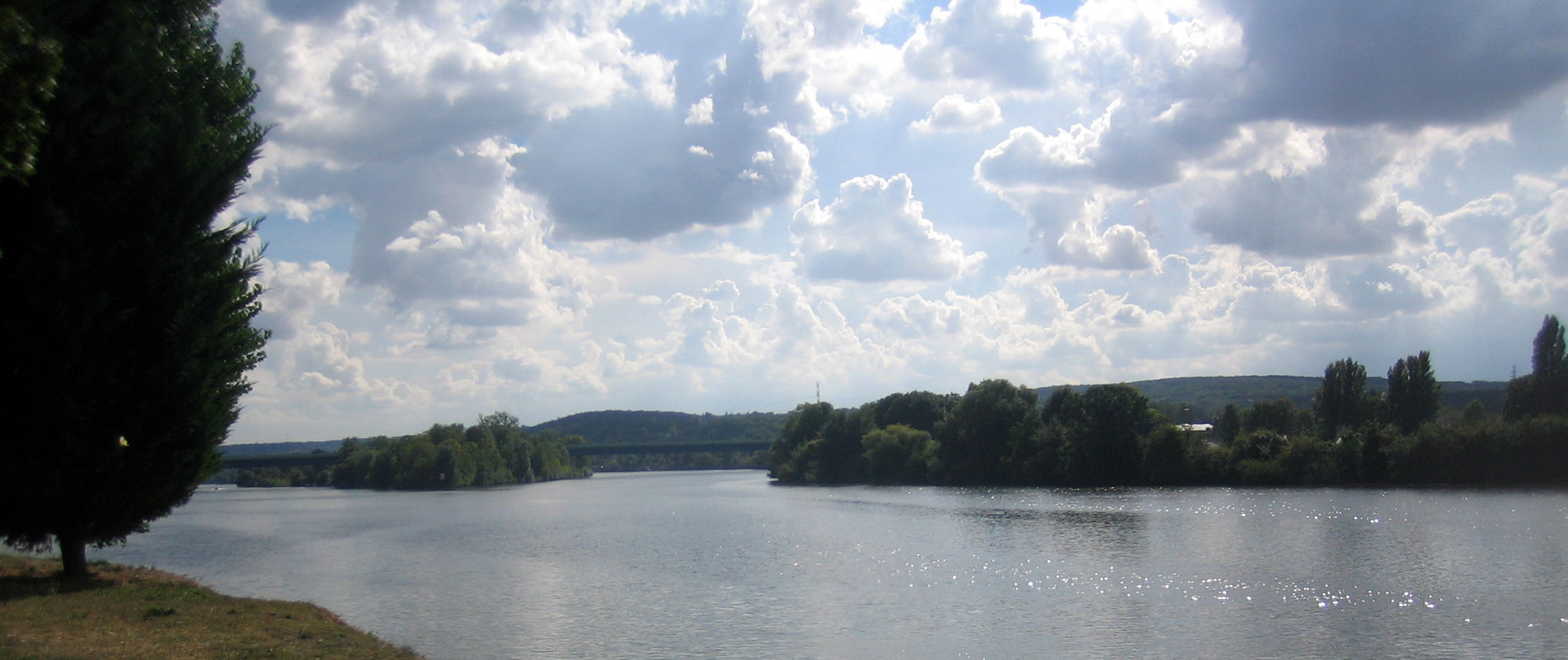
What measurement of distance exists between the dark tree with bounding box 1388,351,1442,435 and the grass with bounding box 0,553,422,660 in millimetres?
110374

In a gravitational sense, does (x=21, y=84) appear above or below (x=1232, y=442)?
above

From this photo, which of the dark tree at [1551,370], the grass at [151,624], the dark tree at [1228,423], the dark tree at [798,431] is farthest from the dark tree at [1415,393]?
the grass at [151,624]

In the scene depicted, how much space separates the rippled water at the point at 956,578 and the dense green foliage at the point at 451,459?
243 ft

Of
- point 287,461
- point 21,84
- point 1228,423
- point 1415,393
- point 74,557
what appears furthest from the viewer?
point 287,461

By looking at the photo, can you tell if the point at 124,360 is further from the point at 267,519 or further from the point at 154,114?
the point at 267,519

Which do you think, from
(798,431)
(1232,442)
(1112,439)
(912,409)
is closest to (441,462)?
Answer: (798,431)

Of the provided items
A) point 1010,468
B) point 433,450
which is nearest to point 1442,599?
point 1010,468

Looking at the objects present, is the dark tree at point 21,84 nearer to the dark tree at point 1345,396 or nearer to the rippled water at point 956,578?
the rippled water at point 956,578

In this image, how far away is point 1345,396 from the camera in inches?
4621

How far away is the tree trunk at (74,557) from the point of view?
2448 centimetres

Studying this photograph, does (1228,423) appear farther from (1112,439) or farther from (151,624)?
(151,624)

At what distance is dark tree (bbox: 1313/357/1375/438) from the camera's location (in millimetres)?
116312

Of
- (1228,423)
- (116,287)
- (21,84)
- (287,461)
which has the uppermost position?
(21,84)

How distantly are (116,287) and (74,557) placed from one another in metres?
7.23
